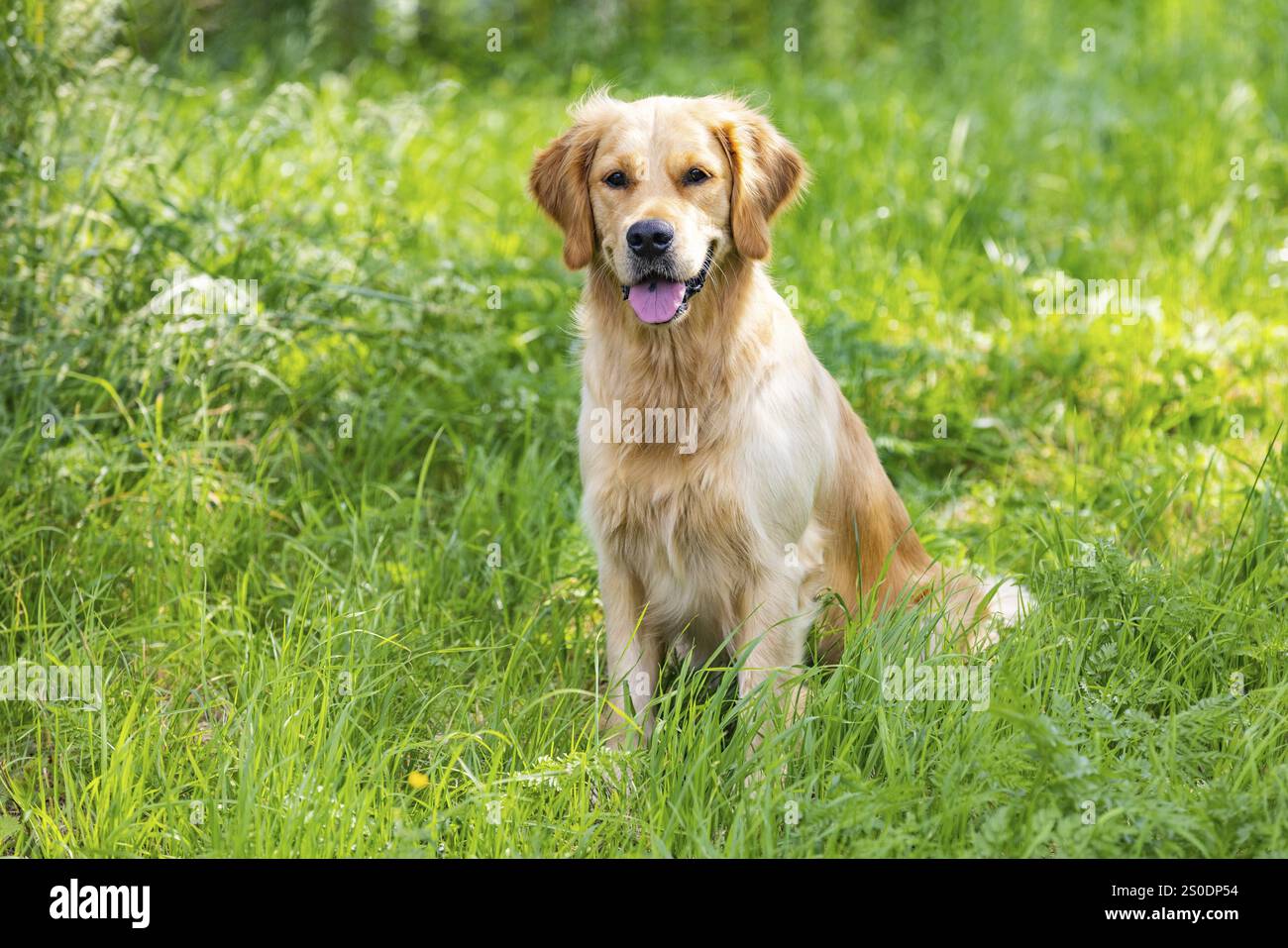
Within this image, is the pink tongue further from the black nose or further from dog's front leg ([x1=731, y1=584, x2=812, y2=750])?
dog's front leg ([x1=731, y1=584, x2=812, y2=750])

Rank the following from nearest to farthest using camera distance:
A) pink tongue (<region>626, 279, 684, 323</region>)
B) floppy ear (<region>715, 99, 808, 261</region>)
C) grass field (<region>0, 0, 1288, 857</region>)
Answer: grass field (<region>0, 0, 1288, 857</region>) < pink tongue (<region>626, 279, 684, 323</region>) < floppy ear (<region>715, 99, 808, 261</region>)

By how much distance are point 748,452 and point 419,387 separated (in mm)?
1883

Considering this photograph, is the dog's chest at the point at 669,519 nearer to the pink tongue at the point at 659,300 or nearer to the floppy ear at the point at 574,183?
the pink tongue at the point at 659,300

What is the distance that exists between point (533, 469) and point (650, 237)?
1290mm

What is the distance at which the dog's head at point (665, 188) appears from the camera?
3076mm

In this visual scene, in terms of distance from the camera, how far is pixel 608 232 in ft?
10.5

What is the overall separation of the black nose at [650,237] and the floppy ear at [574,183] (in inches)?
11.4


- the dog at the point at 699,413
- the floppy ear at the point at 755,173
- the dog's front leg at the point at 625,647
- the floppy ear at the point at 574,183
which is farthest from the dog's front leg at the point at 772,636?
the floppy ear at the point at 574,183

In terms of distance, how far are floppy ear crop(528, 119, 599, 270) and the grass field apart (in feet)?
3.03

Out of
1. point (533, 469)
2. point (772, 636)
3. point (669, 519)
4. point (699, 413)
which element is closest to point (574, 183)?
point (699, 413)

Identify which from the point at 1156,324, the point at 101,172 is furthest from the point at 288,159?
the point at 1156,324

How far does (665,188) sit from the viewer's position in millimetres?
3141

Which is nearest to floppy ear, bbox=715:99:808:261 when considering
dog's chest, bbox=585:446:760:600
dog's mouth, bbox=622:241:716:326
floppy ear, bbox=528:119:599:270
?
dog's mouth, bbox=622:241:716:326

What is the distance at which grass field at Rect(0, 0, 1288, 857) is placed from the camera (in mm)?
2695
